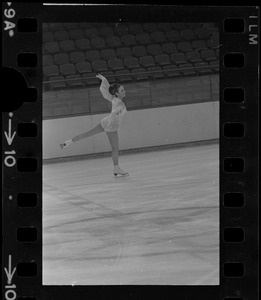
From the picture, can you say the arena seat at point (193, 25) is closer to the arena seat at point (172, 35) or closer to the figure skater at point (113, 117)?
the arena seat at point (172, 35)

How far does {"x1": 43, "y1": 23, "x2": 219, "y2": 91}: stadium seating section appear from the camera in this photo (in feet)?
6.11

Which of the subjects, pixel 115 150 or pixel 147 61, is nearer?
pixel 115 150

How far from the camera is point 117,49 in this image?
1.94m

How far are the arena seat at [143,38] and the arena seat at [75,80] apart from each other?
0.52 ft

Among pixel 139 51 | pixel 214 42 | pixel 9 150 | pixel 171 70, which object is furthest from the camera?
pixel 171 70

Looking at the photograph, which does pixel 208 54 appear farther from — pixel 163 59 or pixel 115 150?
pixel 115 150

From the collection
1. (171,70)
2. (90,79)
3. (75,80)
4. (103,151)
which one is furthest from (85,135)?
(171,70)

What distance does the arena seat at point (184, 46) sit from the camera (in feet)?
6.56

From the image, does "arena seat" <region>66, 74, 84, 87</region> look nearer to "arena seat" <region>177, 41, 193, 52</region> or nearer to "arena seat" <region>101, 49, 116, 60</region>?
"arena seat" <region>101, 49, 116, 60</region>

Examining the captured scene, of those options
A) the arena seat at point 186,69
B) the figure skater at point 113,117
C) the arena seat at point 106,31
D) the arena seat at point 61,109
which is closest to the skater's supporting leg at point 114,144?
the figure skater at point 113,117

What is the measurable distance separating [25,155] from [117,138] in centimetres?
20

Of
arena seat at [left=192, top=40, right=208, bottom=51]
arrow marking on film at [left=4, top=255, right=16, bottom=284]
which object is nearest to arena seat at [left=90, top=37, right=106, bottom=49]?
arena seat at [left=192, top=40, right=208, bottom=51]

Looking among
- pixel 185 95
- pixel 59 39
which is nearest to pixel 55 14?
pixel 59 39

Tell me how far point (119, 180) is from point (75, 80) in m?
0.32
